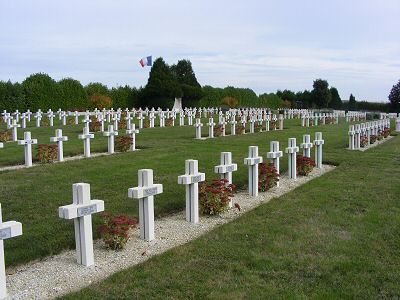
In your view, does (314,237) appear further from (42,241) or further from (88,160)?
(88,160)

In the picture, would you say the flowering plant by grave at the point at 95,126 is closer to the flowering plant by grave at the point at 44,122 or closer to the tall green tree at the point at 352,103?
the flowering plant by grave at the point at 44,122

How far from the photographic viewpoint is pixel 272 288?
4.08m

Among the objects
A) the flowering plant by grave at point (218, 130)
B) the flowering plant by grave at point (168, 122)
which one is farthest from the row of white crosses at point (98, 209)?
the flowering plant by grave at point (168, 122)

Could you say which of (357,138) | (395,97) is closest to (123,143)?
(357,138)

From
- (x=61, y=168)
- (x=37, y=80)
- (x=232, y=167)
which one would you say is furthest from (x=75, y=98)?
(x=232, y=167)

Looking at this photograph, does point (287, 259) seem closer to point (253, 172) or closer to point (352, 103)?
point (253, 172)

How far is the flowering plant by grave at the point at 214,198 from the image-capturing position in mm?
6605

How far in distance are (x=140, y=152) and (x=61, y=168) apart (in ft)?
10.1

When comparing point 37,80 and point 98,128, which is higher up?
point 37,80

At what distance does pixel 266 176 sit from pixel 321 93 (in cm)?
4914

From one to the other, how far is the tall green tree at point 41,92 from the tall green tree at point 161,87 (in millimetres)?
7141

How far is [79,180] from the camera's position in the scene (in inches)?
342

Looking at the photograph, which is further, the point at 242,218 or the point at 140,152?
the point at 140,152

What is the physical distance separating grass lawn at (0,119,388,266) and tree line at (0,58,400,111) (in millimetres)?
18305
